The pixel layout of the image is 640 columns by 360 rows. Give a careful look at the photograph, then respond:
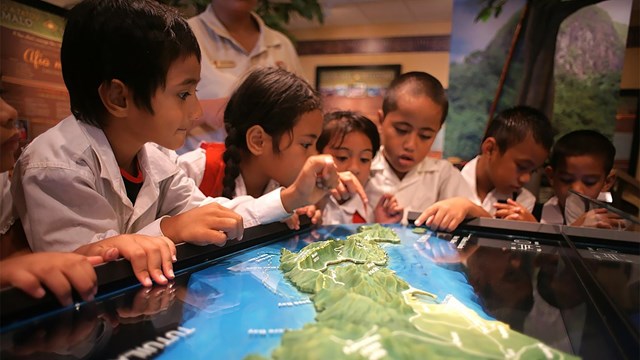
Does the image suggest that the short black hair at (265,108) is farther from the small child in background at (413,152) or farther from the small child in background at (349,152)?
the small child in background at (413,152)

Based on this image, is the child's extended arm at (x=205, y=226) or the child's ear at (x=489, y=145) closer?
the child's extended arm at (x=205, y=226)

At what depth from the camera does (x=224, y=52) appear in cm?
180

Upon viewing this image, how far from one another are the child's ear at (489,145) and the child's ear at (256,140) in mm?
1063

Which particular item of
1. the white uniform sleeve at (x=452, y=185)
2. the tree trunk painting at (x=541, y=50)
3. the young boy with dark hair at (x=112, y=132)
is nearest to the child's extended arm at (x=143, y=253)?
the young boy with dark hair at (x=112, y=132)

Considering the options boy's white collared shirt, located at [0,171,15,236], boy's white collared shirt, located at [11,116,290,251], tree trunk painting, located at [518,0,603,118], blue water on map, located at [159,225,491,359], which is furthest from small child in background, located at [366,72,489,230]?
boy's white collared shirt, located at [0,171,15,236]

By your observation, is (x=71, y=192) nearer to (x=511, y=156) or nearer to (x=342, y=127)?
(x=342, y=127)

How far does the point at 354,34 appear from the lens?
237 centimetres

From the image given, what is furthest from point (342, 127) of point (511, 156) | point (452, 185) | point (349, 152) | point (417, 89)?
point (511, 156)

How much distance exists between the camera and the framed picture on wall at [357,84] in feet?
8.15

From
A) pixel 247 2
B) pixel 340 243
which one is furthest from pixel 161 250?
pixel 247 2

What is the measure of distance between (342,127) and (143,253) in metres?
1.13

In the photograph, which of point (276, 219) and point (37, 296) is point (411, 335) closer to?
point (37, 296)

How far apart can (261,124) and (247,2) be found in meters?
0.66

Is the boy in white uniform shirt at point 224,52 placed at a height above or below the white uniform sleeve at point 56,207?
above
